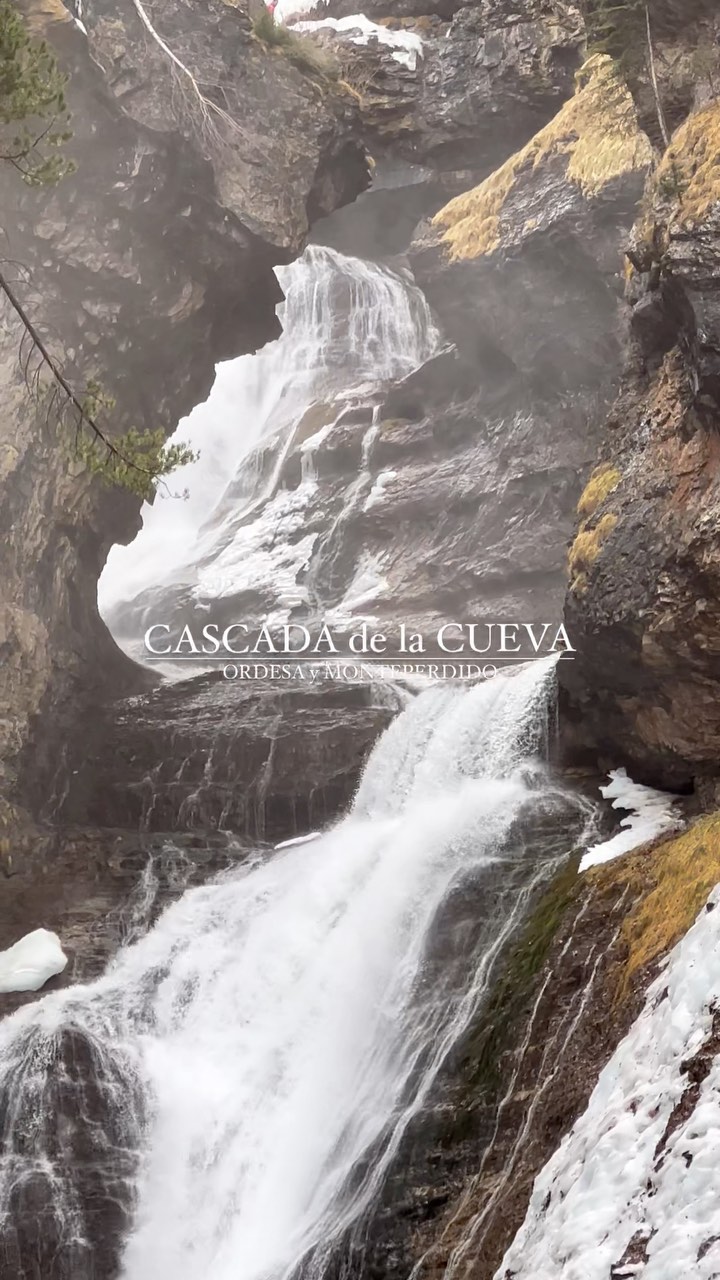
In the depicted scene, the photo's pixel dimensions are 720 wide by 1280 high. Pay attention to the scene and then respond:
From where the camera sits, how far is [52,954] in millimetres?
11367

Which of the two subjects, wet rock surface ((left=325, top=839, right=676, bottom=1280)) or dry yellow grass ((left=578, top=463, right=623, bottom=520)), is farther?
dry yellow grass ((left=578, top=463, right=623, bottom=520))

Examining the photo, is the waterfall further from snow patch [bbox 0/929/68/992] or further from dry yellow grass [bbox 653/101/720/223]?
dry yellow grass [bbox 653/101/720/223]

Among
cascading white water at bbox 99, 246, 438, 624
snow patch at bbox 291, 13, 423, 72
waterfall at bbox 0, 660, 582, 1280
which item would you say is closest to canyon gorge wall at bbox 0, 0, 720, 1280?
snow patch at bbox 291, 13, 423, 72

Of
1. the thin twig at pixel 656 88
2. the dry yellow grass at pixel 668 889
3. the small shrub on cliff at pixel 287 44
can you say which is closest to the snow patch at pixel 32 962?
the dry yellow grass at pixel 668 889

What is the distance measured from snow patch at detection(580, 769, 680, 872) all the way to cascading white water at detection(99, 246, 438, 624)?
56.5 feet

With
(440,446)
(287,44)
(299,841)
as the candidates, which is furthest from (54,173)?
(440,446)

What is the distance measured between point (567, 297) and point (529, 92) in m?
Answer: 5.12

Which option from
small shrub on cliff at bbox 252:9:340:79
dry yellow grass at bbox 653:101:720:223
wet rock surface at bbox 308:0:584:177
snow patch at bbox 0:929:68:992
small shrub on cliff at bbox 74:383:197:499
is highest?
wet rock surface at bbox 308:0:584:177

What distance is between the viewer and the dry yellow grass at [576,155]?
18866 millimetres

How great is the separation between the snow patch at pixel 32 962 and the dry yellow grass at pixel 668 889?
6.33 metres

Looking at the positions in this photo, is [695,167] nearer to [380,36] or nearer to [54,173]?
[54,173]

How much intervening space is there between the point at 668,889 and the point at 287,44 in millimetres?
15540

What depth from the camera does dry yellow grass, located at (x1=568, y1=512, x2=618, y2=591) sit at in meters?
10.9

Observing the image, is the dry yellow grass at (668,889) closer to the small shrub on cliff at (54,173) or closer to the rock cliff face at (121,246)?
the small shrub on cliff at (54,173)
